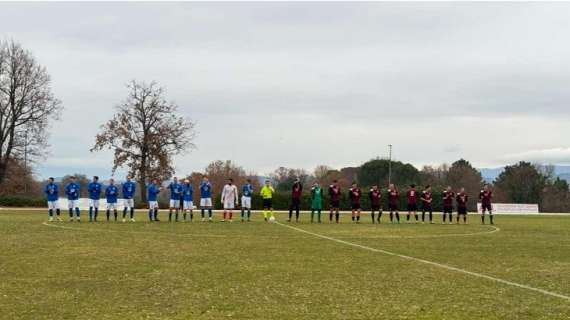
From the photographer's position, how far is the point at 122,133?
63844 mm

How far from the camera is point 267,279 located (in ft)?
38.1

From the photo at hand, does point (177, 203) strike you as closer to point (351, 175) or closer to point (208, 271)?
point (208, 271)

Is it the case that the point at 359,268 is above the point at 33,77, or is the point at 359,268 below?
below

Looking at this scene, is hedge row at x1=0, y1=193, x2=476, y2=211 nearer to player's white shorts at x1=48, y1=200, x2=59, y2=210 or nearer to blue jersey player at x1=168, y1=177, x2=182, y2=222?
blue jersey player at x1=168, y1=177, x2=182, y2=222

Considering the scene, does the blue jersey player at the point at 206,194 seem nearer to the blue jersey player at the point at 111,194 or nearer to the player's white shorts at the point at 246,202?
the player's white shorts at the point at 246,202

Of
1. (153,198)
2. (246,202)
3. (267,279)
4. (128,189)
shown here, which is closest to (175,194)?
(153,198)

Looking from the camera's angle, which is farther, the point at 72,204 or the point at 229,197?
the point at 229,197

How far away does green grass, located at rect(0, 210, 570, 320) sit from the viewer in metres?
8.79

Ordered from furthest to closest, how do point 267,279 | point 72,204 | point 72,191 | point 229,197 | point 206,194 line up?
point 206,194, point 229,197, point 72,191, point 72,204, point 267,279

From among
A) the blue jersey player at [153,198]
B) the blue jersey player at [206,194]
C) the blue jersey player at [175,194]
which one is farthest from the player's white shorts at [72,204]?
the blue jersey player at [206,194]

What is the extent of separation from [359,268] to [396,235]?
409 inches

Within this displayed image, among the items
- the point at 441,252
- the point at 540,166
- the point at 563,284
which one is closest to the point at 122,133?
the point at 441,252

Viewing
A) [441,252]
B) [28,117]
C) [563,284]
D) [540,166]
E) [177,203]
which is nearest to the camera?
[563,284]

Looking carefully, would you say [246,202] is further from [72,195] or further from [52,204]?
[52,204]
